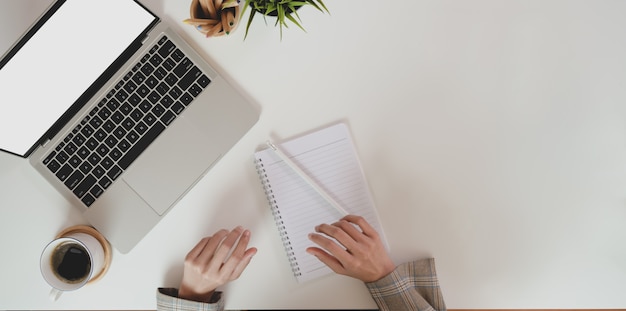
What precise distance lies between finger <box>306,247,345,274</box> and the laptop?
268 millimetres

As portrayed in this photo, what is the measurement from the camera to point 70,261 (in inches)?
31.0

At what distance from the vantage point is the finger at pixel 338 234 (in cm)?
81

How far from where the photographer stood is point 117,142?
0.81 m

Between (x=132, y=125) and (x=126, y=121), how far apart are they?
2cm

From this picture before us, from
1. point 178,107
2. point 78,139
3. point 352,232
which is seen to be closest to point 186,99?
point 178,107

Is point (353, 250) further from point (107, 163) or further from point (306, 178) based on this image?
point (107, 163)

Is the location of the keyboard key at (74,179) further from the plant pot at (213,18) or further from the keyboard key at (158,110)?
the plant pot at (213,18)

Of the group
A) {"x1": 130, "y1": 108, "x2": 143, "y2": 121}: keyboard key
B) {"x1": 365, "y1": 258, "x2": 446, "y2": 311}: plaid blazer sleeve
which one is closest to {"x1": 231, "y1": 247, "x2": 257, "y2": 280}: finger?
{"x1": 365, "y1": 258, "x2": 446, "y2": 311}: plaid blazer sleeve

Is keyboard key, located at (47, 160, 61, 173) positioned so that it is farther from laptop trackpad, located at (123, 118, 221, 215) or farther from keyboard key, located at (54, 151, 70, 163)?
laptop trackpad, located at (123, 118, 221, 215)

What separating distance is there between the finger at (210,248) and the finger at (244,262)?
0.06 meters

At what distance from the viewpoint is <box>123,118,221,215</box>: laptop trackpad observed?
2.67 ft

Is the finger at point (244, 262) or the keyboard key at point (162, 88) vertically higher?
the keyboard key at point (162, 88)

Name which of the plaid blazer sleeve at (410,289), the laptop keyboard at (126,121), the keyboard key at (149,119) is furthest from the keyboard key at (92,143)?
the plaid blazer sleeve at (410,289)

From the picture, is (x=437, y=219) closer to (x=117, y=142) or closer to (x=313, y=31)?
(x=313, y=31)
